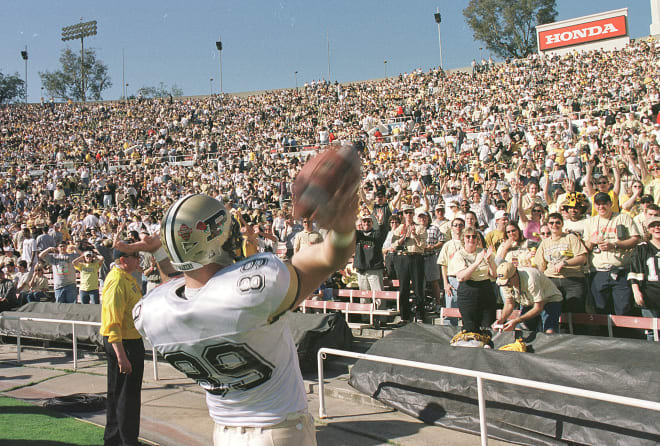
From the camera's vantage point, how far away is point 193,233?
1.91 meters

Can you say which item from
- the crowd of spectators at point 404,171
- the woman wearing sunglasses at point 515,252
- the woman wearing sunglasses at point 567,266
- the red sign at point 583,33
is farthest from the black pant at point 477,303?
the red sign at point 583,33

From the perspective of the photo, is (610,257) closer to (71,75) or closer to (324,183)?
(324,183)

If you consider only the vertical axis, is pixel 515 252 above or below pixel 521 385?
above

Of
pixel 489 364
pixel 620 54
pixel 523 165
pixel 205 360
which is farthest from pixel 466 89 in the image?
pixel 205 360

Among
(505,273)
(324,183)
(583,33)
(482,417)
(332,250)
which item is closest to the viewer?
(324,183)

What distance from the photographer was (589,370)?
4855mm

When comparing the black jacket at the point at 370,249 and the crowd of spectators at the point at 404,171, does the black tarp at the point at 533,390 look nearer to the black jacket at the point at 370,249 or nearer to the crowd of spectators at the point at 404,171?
the crowd of spectators at the point at 404,171

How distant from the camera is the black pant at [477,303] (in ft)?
22.7

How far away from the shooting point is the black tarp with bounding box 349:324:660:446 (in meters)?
4.38

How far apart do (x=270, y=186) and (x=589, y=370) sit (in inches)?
638

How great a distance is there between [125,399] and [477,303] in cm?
429

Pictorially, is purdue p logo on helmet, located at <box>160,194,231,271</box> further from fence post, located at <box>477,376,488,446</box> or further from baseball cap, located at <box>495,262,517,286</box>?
baseball cap, located at <box>495,262,517,286</box>

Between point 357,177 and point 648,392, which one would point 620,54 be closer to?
point 648,392

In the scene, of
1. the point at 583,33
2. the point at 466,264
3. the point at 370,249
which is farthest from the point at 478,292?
the point at 583,33
